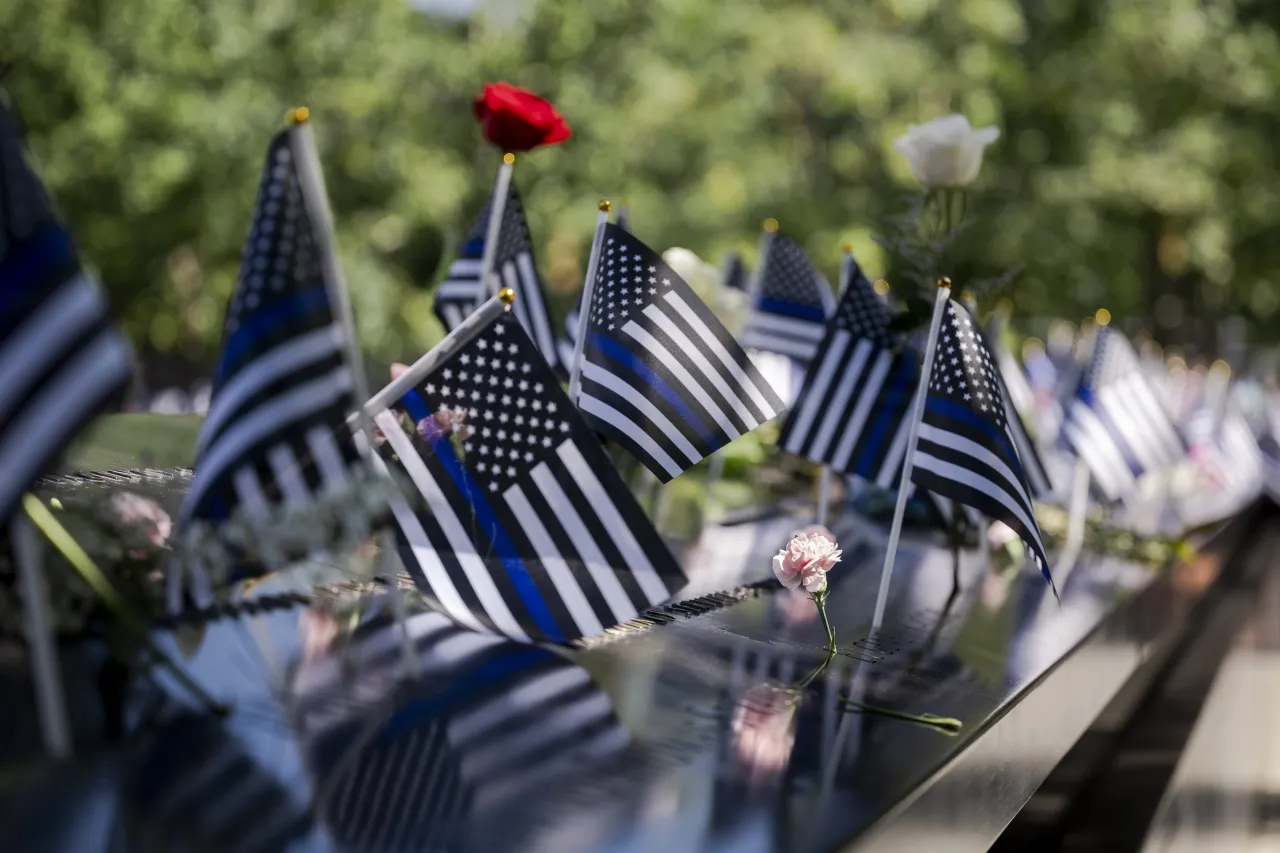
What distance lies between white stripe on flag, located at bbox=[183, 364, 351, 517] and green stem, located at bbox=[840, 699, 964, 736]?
1.12m

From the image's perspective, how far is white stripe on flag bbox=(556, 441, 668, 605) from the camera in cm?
252

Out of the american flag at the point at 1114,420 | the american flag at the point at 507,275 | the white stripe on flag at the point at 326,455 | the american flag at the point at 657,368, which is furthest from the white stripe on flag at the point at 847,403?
the white stripe on flag at the point at 326,455

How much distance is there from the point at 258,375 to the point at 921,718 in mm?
1321

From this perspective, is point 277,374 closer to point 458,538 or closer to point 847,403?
point 458,538

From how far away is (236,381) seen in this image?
216cm

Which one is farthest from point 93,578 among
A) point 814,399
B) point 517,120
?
point 814,399

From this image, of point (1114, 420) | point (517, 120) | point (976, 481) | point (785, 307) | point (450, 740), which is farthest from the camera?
point (785, 307)

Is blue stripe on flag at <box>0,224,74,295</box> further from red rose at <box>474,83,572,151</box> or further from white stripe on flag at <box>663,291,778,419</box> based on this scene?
red rose at <box>474,83,572,151</box>

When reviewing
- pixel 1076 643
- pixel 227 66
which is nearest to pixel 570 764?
pixel 1076 643

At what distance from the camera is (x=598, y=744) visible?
2217mm

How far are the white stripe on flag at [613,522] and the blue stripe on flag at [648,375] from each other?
1.74 feet

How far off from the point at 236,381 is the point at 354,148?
13738 millimetres

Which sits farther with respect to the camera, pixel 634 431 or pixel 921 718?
pixel 634 431

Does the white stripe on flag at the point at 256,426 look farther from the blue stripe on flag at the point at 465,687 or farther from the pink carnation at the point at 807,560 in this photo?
the pink carnation at the point at 807,560
